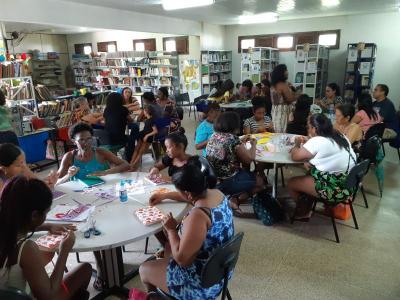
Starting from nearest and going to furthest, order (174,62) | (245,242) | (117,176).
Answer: (117,176)
(245,242)
(174,62)

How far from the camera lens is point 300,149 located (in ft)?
10.1

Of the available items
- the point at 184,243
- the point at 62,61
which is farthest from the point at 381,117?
the point at 62,61

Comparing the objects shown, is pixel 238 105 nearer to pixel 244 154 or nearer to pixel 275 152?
pixel 275 152

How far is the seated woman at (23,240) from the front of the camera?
1.29 meters

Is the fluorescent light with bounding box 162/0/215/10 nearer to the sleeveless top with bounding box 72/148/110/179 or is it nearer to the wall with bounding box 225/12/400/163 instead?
the sleeveless top with bounding box 72/148/110/179

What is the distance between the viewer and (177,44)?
1090 cm

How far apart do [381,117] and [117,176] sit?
421 centimetres

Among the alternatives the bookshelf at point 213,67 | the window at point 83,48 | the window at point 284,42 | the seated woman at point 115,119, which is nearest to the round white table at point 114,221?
the seated woman at point 115,119

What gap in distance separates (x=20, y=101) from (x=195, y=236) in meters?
4.66

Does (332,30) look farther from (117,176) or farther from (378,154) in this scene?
(117,176)

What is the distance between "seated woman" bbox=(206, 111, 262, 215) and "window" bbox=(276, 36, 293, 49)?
852 centimetres

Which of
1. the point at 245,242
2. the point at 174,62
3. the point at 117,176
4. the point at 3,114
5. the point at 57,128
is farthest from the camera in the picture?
the point at 174,62

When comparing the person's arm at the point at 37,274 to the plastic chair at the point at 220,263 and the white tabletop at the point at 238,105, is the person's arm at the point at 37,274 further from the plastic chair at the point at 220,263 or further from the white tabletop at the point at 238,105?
the white tabletop at the point at 238,105

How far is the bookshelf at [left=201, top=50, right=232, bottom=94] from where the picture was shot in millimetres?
10791
